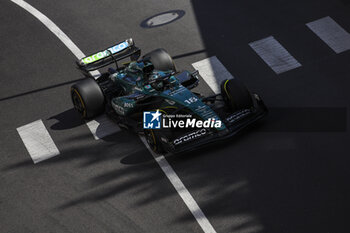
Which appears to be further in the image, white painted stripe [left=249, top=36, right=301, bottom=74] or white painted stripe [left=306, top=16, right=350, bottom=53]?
white painted stripe [left=306, top=16, right=350, bottom=53]

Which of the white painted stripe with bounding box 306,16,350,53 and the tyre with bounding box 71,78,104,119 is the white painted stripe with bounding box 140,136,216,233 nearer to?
the tyre with bounding box 71,78,104,119

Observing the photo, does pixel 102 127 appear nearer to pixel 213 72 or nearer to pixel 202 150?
pixel 202 150

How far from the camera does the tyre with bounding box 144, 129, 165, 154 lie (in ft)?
42.7

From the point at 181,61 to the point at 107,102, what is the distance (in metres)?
2.89

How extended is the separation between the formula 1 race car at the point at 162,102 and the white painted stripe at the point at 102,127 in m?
0.22

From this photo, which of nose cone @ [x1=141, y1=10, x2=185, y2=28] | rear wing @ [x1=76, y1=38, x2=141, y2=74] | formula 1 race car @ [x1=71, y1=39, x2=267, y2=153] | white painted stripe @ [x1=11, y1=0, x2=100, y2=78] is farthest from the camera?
nose cone @ [x1=141, y1=10, x2=185, y2=28]

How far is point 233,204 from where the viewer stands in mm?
11711

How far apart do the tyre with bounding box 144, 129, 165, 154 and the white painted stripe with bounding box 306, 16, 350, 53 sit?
6047 mm

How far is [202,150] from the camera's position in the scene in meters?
13.2

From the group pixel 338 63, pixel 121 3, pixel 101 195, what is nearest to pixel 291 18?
pixel 338 63

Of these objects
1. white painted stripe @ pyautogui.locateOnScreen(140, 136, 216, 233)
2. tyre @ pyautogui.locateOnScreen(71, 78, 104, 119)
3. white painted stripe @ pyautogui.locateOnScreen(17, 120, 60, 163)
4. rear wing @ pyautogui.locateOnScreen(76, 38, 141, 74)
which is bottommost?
white painted stripe @ pyautogui.locateOnScreen(140, 136, 216, 233)

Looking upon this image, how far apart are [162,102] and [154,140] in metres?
0.96

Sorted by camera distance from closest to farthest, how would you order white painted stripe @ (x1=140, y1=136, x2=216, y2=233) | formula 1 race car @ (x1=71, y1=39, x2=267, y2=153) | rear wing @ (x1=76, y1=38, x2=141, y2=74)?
white painted stripe @ (x1=140, y1=136, x2=216, y2=233), formula 1 race car @ (x1=71, y1=39, x2=267, y2=153), rear wing @ (x1=76, y1=38, x2=141, y2=74)

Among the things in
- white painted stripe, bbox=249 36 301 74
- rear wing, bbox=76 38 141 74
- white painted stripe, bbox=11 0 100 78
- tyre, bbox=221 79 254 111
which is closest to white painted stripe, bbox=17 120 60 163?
rear wing, bbox=76 38 141 74
